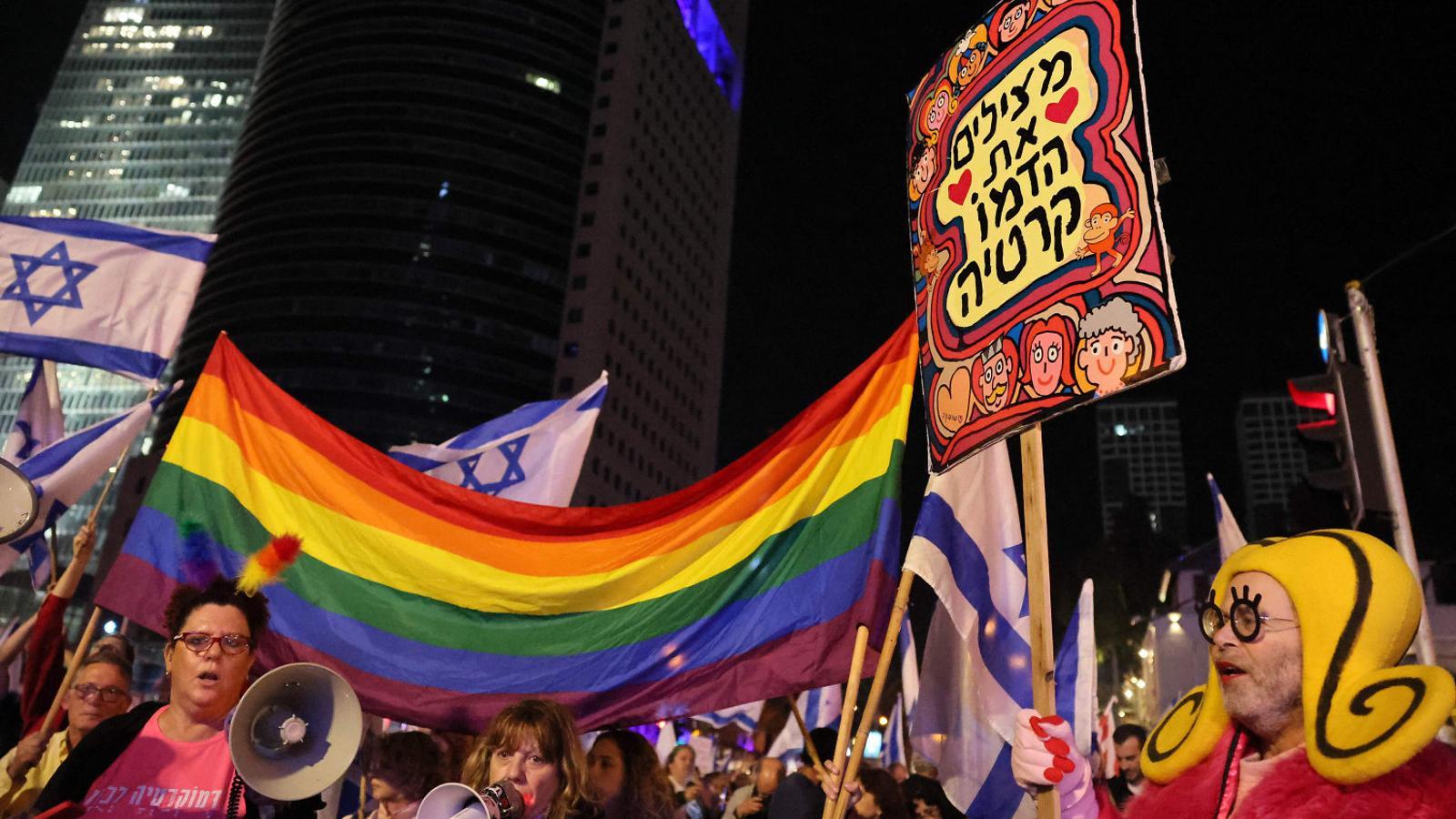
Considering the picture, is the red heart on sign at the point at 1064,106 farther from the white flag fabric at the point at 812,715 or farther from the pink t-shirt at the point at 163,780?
the white flag fabric at the point at 812,715

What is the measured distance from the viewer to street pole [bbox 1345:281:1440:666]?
20.3 ft

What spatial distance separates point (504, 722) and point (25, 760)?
2.32 metres

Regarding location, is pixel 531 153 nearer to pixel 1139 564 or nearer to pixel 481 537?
pixel 1139 564

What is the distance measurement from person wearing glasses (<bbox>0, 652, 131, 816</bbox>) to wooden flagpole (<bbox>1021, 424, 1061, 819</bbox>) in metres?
4.04

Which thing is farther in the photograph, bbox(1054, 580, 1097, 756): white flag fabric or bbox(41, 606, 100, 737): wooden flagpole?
bbox(1054, 580, 1097, 756): white flag fabric

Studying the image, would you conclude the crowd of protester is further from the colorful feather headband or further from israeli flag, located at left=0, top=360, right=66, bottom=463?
israeli flag, located at left=0, top=360, right=66, bottom=463

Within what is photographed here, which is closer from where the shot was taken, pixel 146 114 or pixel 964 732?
pixel 964 732

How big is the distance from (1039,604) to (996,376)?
97 centimetres

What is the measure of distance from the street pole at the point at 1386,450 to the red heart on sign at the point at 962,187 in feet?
14.2

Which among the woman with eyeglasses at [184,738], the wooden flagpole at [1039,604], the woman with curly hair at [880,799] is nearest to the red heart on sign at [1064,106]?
the wooden flagpole at [1039,604]

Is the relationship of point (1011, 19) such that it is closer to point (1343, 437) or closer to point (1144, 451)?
point (1343, 437)

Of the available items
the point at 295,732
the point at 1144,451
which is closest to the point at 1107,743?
the point at 295,732

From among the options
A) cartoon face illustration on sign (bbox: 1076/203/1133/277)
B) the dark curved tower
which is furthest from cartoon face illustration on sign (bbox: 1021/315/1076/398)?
the dark curved tower

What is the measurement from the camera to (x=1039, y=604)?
297 cm
